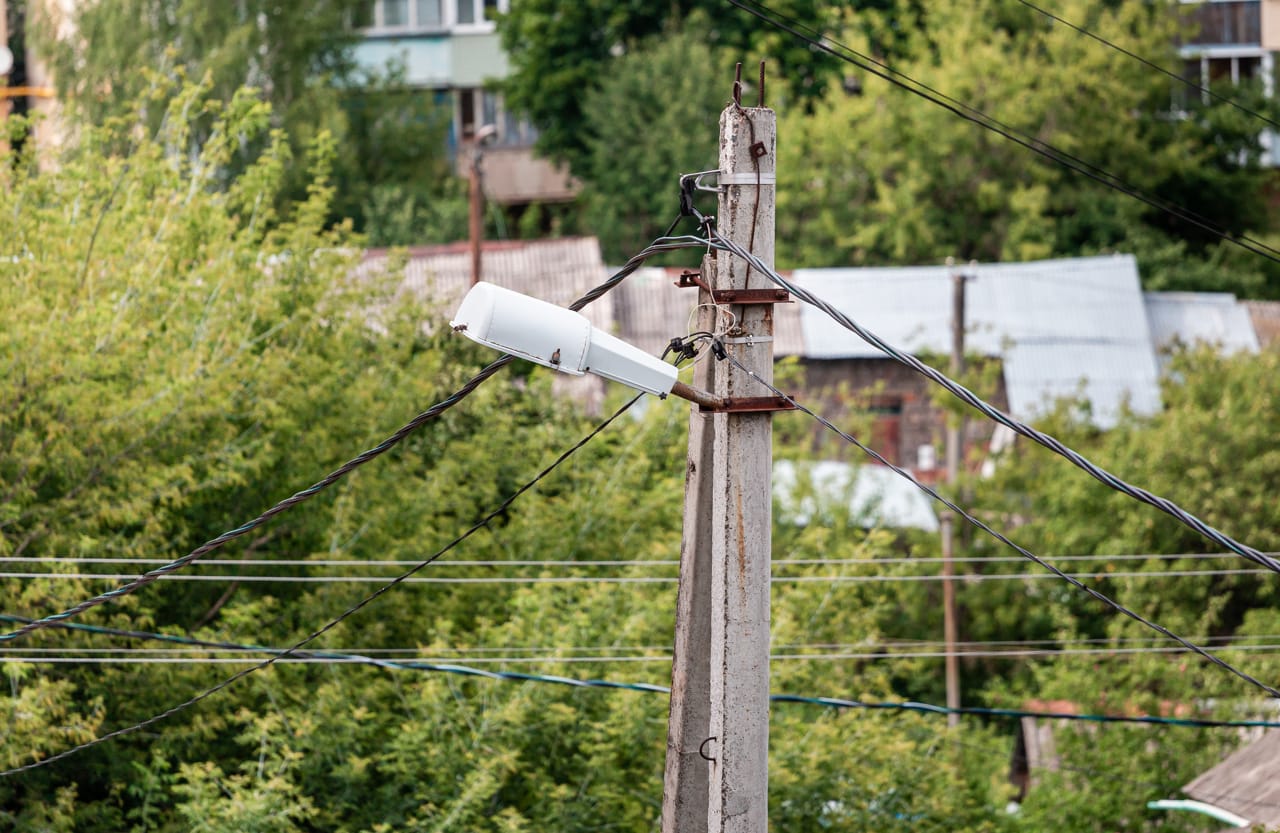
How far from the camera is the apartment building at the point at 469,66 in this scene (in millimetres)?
45344

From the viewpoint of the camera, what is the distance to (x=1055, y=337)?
113 feet

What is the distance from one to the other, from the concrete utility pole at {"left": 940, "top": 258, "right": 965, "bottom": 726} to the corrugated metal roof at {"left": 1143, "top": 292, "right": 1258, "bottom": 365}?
7.99 meters

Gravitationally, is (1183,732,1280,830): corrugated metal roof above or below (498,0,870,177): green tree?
below

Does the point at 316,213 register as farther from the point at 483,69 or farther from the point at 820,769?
the point at 483,69

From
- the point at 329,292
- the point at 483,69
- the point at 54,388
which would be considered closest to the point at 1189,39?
the point at 483,69

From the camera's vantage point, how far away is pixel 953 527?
27000 millimetres

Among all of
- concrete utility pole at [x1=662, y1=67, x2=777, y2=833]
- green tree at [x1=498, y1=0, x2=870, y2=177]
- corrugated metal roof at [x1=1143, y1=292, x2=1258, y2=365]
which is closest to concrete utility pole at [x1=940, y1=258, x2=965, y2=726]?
corrugated metal roof at [x1=1143, y1=292, x2=1258, y2=365]

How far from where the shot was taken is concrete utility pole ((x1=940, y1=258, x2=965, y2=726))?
24.4 meters

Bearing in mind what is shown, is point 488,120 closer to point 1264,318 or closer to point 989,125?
point 1264,318

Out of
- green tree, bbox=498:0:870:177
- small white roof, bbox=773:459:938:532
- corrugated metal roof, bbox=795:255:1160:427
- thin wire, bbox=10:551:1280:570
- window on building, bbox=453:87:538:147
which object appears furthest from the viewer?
window on building, bbox=453:87:538:147

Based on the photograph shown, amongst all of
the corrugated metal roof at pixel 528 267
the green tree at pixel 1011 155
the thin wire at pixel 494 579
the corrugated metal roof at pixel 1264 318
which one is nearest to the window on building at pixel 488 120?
the green tree at pixel 1011 155

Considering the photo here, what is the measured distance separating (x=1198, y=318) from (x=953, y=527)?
1169cm

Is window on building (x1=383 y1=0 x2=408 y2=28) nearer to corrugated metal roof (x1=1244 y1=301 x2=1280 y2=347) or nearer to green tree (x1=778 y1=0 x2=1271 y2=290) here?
green tree (x1=778 y1=0 x2=1271 y2=290)

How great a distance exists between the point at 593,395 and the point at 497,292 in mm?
20974
